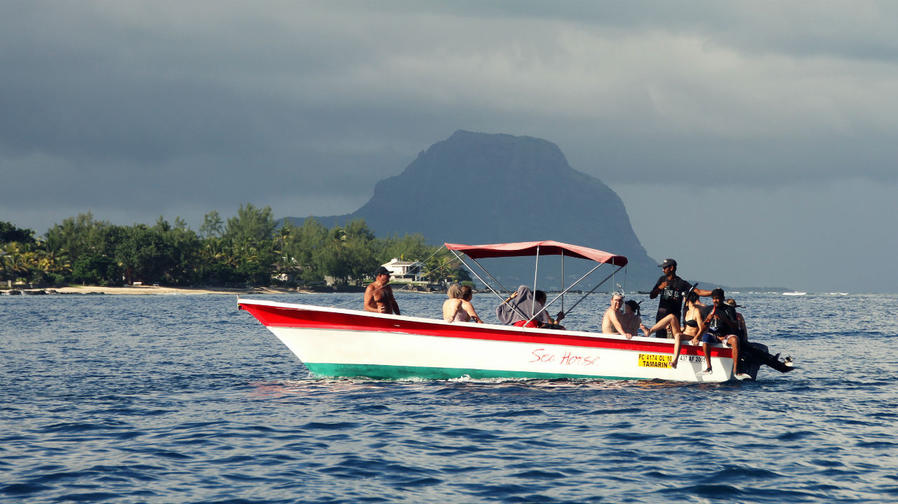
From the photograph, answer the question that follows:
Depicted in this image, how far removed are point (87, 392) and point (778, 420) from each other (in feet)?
42.3

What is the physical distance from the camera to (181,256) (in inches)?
5492

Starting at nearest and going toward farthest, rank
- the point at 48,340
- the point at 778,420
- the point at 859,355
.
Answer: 1. the point at 778,420
2. the point at 859,355
3. the point at 48,340

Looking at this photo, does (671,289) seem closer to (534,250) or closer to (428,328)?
(534,250)

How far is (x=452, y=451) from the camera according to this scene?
36.6 feet

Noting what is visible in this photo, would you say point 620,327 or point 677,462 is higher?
point 620,327

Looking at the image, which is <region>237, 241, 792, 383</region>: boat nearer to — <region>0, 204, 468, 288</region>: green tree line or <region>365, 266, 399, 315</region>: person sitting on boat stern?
<region>365, 266, 399, 315</region>: person sitting on boat stern

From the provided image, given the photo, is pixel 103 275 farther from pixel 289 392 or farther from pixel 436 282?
pixel 289 392

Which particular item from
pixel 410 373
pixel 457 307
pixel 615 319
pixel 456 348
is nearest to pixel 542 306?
pixel 615 319

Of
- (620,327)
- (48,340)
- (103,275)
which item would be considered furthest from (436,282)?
(620,327)

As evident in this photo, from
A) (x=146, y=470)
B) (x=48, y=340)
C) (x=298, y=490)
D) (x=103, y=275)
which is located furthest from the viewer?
(x=103, y=275)

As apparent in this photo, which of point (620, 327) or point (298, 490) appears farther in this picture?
point (620, 327)

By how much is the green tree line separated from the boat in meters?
113

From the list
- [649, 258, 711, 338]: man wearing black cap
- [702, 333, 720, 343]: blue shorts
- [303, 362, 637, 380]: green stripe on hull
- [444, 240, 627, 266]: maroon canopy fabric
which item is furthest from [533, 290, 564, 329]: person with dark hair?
[702, 333, 720, 343]: blue shorts

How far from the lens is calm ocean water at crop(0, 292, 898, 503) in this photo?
9.28 m
